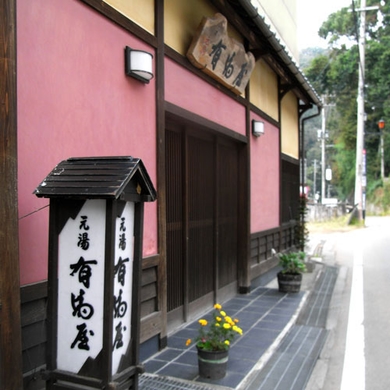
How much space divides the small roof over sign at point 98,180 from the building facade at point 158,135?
1.10ft

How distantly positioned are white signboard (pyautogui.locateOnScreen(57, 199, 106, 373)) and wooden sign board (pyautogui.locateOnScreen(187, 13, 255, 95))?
3846mm

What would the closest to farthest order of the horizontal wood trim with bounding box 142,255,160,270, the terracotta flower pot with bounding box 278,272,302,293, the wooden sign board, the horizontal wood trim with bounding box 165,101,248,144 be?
the horizontal wood trim with bounding box 142,255,160,270 → the horizontal wood trim with bounding box 165,101,248,144 → the wooden sign board → the terracotta flower pot with bounding box 278,272,302,293

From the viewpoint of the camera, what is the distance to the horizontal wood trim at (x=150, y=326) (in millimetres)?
5059

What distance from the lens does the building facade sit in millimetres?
3348

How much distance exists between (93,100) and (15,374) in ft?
7.92

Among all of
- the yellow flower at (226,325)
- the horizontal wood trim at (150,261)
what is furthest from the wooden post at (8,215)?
the yellow flower at (226,325)

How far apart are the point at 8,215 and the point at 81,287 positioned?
70 centimetres

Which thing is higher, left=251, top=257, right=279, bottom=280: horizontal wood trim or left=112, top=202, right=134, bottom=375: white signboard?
left=112, top=202, right=134, bottom=375: white signboard

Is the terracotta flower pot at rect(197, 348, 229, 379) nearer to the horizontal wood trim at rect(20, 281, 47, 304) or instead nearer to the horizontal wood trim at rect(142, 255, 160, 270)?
the horizontal wood trim at rect(142, 255, 160, 270)

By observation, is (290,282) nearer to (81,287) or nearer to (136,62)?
(136,62)

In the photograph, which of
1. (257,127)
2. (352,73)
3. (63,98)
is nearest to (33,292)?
(63,98)

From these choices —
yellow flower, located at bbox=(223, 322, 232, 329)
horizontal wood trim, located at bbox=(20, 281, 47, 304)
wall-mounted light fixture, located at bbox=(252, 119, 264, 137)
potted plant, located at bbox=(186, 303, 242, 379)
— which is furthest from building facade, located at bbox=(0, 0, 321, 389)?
yellow flower, located at bbox=(223, 322, 232, 329)

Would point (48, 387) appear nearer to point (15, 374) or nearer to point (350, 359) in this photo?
point (15, 374)

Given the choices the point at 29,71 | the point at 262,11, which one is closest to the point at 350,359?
the point at 29,71
